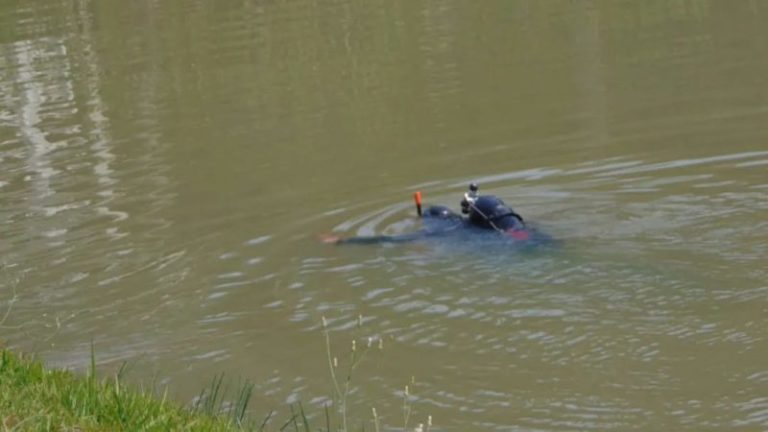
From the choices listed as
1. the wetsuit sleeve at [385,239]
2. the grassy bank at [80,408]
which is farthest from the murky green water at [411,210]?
the grassy bank at [80,408]

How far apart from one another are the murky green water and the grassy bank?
6.85 feet

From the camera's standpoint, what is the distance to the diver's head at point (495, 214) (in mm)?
11727

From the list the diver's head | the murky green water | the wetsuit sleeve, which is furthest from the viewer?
the wetsuit sleeve

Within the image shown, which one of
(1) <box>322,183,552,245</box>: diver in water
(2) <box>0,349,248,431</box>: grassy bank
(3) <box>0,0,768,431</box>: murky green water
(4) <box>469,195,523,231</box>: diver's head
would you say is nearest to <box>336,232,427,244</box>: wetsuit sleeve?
(1) <box>322,183,552,245</box>: diver in water

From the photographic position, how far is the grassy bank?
227 inches

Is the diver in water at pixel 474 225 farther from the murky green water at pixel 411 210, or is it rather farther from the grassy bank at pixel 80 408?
the grassy bank at pixel 80 408

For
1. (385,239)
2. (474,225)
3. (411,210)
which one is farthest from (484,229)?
(411,210)

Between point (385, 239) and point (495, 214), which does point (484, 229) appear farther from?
point (385, 239)

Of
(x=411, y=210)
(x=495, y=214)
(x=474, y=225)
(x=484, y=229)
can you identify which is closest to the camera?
(x=495, y=214)

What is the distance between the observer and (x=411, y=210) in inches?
523

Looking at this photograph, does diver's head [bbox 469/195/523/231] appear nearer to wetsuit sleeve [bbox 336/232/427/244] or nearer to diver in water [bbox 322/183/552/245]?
diver in water [bbox 322/183/552/245]

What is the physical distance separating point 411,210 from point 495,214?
5.54 ft

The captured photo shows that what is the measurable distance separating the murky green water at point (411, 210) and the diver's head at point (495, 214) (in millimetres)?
438

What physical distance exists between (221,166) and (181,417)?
30.8 feet
